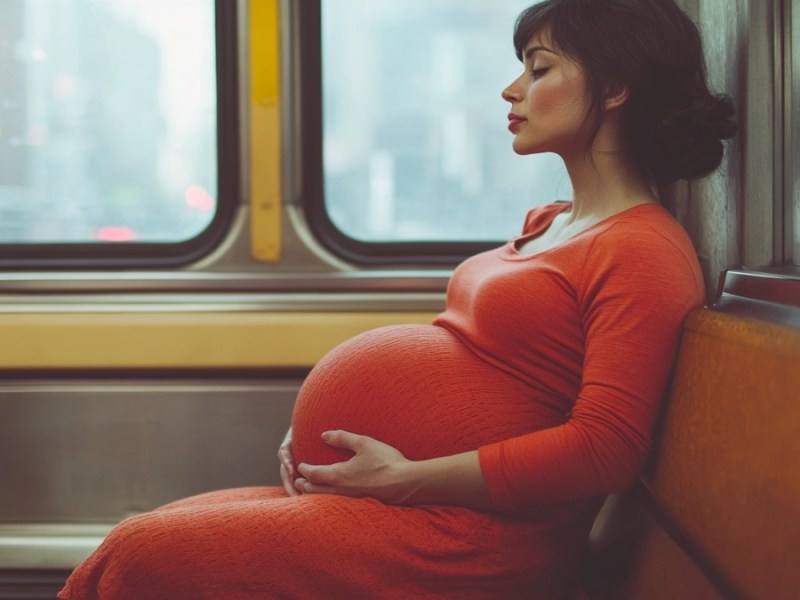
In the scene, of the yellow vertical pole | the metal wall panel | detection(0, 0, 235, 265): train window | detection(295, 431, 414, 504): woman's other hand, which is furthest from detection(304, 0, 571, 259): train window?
detection(295, 431, 414, 504): woman's other hand

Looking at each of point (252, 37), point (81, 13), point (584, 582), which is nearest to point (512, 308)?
point (584, 582)

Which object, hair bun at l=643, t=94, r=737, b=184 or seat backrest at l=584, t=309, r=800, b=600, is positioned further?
hair bun at l=643, t=94, r=737, b=184

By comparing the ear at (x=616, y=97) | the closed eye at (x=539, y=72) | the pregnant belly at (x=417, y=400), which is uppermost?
the closed eye at (x=539, y=72)

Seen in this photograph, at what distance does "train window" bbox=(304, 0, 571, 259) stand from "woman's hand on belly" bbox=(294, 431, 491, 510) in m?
1.07

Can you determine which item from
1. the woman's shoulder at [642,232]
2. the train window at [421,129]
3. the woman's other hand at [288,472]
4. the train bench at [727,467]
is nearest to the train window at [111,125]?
the train window at [421,129]

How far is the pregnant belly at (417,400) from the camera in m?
1.18

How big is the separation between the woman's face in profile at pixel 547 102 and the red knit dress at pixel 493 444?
185 millimetres

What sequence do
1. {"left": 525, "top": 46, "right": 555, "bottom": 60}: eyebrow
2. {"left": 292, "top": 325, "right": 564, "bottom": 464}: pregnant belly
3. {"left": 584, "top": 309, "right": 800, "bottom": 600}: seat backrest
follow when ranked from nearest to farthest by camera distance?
{"left": 584, "top": 309, "right": 800, "bottom": 600}: seat backrest, {"left": 292, "top": 325, "right": 564, "bottom": 464}: pregnant belly, {"left": 525, "top": 46, "right": 555, "bottom": 60}: eyebrow

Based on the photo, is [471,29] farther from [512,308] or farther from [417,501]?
[417,501]

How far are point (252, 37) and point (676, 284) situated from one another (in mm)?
1466

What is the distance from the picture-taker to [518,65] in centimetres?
211

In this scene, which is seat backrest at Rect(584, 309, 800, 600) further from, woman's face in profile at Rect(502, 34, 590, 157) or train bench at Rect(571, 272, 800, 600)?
woman's face in profile at Rect(502, 34, 590, 157)

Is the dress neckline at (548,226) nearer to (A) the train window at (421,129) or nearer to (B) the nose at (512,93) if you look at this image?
(B) the nose at (512,93)

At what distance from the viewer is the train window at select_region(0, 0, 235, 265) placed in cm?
216
